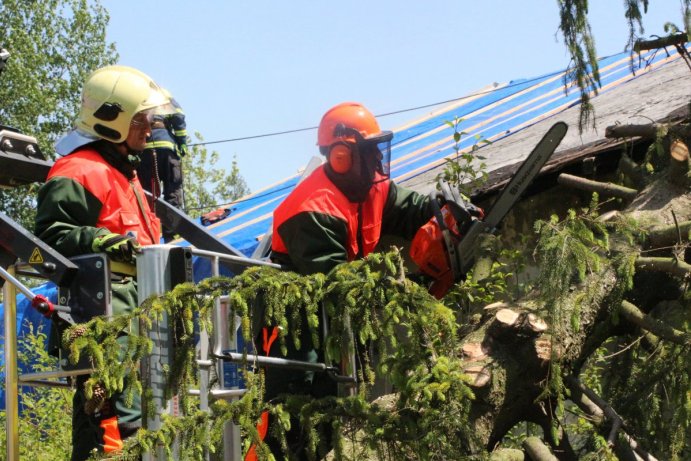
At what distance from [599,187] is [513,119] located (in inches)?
146

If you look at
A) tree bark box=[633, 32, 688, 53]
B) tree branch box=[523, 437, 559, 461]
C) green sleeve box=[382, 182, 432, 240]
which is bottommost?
tree branch box=[523, 437, 559, 461]

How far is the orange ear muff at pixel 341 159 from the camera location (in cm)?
488

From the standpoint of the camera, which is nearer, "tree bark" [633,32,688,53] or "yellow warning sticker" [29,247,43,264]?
"yellow warning sticker" [29,247,43,264]

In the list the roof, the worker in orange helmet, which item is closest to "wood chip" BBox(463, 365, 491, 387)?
the worker in orange helmet

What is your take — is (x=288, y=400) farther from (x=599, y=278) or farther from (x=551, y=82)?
(x=551, y=82)

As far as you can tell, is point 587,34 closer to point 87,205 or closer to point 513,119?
point 87,205

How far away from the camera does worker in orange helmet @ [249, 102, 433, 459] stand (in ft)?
14.9

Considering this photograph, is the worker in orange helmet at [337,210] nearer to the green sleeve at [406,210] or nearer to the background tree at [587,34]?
the green sleeve at [406,210]

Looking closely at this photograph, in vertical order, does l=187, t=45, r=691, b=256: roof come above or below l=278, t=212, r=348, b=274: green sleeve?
above

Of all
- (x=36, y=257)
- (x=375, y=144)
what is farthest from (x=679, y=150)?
(x=36, y=257)

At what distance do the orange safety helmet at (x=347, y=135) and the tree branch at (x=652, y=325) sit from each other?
1457 mm

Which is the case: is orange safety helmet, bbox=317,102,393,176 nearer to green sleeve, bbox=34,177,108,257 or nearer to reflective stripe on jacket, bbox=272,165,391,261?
reflective stripe on jacket, bbox=272,165,391,261

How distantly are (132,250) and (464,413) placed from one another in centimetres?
150

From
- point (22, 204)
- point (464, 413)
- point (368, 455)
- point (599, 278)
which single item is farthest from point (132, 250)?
point (22, 204)
